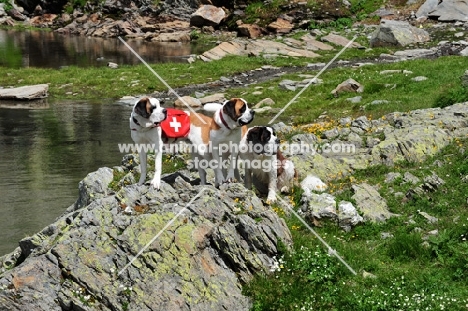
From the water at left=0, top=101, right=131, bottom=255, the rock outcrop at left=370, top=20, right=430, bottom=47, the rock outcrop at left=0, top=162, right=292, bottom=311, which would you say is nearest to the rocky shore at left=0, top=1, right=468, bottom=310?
the rock outcrop at left=0, top=162, right=292, bottom=311

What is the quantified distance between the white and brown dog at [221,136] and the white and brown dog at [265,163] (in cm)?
36

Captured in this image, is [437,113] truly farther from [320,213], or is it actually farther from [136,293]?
[136,293]

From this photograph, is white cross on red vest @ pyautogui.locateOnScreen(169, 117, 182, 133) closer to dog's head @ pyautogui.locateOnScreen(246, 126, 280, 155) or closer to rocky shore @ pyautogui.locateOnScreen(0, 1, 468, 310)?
rocky shore @ pyautogui.locateOnScreen(0, 1, 468, 310)

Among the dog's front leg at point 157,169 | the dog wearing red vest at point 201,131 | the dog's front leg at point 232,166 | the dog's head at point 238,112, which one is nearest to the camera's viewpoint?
the dog wearing red vest at point 201,131

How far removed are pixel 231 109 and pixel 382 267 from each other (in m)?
4.05

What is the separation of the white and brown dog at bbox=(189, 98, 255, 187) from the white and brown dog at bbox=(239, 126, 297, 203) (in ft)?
1.19

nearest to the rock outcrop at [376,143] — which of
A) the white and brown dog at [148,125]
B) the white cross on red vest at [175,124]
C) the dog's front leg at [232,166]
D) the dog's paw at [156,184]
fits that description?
the dog's front leg at [232,166]

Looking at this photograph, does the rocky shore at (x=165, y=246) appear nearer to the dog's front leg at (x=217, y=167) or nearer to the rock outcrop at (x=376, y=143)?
the dog's front leg at (x=217, y=167)

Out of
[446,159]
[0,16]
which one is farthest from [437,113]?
[0,16]

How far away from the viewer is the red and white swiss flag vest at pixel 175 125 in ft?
41.5

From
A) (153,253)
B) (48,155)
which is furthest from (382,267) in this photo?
(48,155)

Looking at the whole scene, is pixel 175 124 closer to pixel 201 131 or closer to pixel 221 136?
pixel 201 131

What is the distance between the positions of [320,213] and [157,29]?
66.2 m

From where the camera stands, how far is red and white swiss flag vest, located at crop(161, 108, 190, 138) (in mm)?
12648
